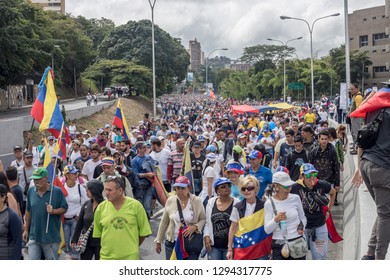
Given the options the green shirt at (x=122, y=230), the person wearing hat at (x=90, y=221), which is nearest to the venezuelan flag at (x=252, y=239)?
the green shirt at (x=122, y=230)

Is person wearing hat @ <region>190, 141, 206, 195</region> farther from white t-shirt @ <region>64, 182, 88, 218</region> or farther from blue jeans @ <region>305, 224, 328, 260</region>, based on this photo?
blue jeans @ <region>305, 224, 328, 260</region>

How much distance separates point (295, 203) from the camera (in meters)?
5.62

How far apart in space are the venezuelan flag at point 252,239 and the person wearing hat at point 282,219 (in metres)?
0.07

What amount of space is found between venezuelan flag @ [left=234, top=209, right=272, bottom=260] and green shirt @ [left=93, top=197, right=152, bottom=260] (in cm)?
87

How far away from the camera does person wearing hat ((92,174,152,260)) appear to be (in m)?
5.41

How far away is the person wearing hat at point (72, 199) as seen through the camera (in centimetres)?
788

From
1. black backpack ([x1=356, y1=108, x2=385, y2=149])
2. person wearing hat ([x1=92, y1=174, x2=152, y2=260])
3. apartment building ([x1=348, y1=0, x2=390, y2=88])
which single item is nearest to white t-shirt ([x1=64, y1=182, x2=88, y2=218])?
person wearing hat ([x1=92, y1=174, x2=152, y2=260])

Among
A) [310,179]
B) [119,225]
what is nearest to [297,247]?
[310,179]

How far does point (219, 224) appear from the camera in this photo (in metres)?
6.00

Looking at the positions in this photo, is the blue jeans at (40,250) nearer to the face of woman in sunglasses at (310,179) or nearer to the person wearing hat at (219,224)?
the person wearing hat at (219,224)

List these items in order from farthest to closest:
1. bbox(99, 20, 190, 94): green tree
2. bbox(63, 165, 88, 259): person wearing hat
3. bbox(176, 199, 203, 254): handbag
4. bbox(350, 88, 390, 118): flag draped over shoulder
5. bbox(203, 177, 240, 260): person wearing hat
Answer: bbox(99, 20, 190, 94): green tree → bbox(63, 165, 88, 259): person wearing hat → bbox(176, 199, 203, 254): handbag → bbox(203, 177, 240, 260): person wearing hat → bbox(350, 88, 390, 118): flag draped over shoulder

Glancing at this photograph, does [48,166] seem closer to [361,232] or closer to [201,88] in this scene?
[361,232]

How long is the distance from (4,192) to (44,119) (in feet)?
15.0

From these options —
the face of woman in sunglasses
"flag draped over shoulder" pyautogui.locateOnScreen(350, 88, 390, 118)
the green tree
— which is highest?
the green tree
